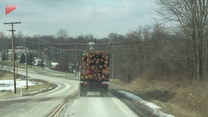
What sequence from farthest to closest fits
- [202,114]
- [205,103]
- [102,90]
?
[102,90], [205,103], [202,114]

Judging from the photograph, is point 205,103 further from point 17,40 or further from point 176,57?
point 17,40

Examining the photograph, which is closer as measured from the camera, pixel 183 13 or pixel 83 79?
pixel 183 13

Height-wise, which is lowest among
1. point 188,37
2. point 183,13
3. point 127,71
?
point 127,71

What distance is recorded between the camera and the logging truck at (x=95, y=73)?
23.0 meters

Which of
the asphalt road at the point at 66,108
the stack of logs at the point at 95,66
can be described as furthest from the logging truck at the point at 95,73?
the asphalt road at the point at 66,108

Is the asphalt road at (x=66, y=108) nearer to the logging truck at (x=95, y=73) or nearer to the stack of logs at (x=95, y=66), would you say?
the logging truck at (x=95, y=73)

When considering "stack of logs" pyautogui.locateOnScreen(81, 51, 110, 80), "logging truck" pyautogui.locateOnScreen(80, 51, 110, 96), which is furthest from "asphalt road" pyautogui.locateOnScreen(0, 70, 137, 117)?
"stack of logs" pyautogui.locateOnScreen(81, 51, 110, 80)

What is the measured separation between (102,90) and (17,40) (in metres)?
62.6

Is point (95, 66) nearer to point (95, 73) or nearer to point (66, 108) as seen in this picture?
point (95, 73)

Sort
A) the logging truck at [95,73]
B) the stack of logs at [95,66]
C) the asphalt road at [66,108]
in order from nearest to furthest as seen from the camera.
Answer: the asphalt road at [66,108]
the logging truck at [95,73]
the stack of logs at [95,66]

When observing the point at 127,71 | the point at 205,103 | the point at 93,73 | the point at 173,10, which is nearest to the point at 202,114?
the point at 205,103

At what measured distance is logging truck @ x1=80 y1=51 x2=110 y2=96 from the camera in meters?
23.0

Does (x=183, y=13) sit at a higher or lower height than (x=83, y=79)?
higher

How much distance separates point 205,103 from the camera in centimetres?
1312
